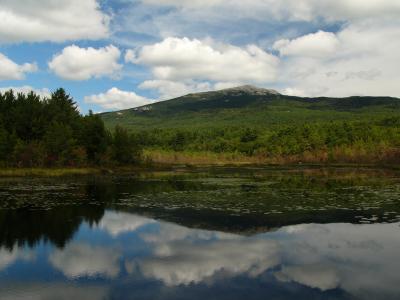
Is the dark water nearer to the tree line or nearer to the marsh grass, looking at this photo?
the marsh grass

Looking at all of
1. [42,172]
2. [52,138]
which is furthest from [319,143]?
[42,172]

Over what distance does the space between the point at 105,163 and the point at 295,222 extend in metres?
75.1

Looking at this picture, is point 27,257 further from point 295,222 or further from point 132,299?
point 295,222

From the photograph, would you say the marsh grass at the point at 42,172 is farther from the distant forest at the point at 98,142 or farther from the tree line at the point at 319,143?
the tree line at the point at 319,143

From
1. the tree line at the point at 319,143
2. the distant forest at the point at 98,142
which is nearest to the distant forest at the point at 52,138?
the distant forest at the point at 98,142

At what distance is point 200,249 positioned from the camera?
2355cm

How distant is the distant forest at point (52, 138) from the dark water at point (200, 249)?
161ft

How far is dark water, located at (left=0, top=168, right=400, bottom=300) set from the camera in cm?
1719

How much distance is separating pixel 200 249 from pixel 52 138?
246ft

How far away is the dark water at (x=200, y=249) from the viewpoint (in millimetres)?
17188

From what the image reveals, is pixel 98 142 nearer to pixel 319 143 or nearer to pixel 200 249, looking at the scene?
pixel 200 249

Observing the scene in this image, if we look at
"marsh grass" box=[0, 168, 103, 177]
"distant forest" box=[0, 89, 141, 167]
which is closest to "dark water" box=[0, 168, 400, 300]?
"marsh grass" box=[0, 168, 103, 177]

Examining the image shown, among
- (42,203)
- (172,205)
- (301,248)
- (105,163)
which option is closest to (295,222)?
(301,248)

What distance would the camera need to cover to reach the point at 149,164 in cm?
11131
